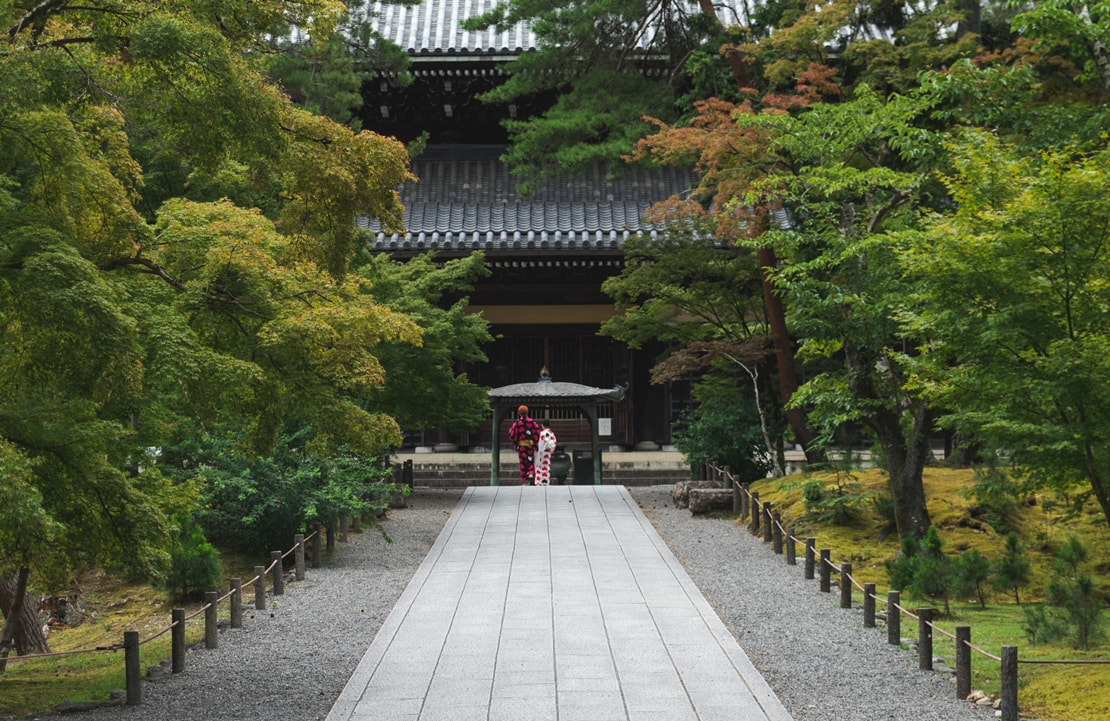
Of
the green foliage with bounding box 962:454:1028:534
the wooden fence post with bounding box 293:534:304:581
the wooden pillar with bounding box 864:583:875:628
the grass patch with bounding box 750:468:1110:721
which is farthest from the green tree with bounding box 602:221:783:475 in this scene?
the wooden pillar with bounding box 864:583:875:628

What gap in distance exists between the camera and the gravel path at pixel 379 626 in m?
7.34

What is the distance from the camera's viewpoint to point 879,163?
1386cm

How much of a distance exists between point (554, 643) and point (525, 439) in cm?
1172

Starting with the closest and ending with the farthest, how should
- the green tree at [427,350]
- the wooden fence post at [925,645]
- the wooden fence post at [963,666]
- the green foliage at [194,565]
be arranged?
1. the wooden fence post at [963,666]
2. the wooden fence post at [925,645]
3. the green foliage at [194,565]
4. the green tree at [427,350]

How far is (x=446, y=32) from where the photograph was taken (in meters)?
23.7

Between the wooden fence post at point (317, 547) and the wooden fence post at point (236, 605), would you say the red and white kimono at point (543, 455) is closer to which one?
the wooden fence post at point (317, 547)

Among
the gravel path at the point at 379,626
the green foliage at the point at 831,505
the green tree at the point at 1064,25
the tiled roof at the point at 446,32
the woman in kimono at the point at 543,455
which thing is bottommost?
the gravel path at the point at 379,626

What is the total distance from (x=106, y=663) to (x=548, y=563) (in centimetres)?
475

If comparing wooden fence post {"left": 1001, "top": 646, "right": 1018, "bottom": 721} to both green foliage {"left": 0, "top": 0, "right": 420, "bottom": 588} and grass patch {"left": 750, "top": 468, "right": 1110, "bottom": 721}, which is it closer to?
grass patch {"left": 750, "top": 468, "right": 1110, "bottom": 721}

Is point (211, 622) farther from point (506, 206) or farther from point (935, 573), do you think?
point (506, 206)

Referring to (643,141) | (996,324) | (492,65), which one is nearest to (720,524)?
(643,141)

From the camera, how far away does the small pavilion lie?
2028 centimetres

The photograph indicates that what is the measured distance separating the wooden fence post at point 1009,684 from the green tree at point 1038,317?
5.88ft

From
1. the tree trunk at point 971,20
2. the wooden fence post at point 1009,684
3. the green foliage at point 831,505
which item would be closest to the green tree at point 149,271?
the wooden fence post at point 1009,684
